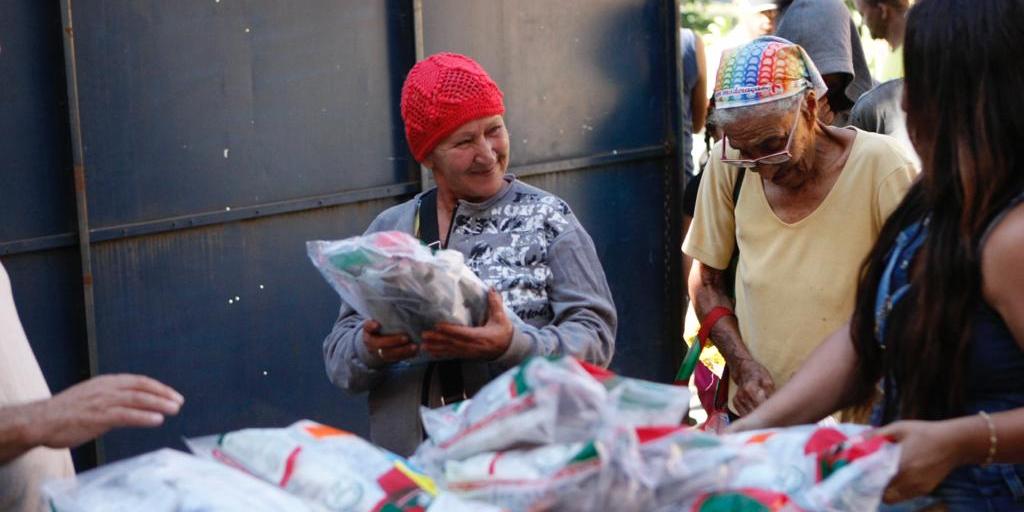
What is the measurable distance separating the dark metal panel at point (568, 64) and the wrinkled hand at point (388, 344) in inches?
96.0

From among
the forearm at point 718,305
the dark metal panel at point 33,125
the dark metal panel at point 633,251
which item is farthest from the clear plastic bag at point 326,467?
the dark metal panel at point 633,251

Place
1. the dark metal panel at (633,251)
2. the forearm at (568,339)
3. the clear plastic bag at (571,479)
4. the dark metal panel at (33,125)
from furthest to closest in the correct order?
the dark metal panel at (633,251) < the dark metal panel at (33,125) < the forearm at (568,339) < the clear plastic bag at (571,479)

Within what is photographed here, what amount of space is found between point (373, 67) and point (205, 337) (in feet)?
3.74

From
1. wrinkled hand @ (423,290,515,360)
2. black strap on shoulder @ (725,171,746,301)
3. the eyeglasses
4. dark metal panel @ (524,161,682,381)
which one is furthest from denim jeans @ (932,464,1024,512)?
dark metal panel @ (524,161,682,381)

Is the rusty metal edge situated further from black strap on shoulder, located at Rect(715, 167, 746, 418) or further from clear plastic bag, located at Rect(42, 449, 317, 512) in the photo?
clear plastic bag, located at Rect(42, 449, 317, 512)

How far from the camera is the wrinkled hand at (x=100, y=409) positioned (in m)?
2.04

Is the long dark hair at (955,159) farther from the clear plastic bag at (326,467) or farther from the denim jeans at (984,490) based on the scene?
the clear plastic bag at (326,467)

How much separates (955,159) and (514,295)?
1.10m

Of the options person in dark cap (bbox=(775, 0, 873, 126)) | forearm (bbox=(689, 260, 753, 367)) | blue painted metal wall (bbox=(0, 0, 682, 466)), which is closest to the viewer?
forearm (bbox=(689, 260, 753, 367))

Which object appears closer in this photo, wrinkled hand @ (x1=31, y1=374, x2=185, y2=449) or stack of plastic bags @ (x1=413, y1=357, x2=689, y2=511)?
stack of plastic bags @ (x1=413, y1=357, x2=689, y2=511)

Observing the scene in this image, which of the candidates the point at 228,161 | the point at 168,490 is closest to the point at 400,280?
the point at 168,490

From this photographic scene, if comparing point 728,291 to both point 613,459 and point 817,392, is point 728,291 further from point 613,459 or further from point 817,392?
point 613,459

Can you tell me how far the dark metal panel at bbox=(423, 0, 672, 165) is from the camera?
5141 mm

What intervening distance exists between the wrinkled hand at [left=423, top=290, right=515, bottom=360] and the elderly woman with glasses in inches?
34.4
